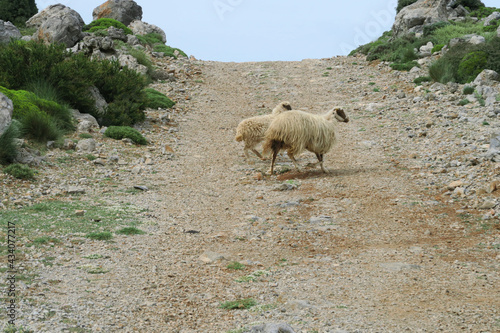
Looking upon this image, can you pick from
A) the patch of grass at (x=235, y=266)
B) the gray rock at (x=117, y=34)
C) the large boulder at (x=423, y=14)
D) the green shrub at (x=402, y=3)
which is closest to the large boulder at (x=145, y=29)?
the gray rock at (x=117, y=34)

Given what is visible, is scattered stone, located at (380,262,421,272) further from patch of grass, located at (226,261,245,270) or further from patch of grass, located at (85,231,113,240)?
patch of grass, located at (85,231,113,240)

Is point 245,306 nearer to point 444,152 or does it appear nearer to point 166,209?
point 166,209

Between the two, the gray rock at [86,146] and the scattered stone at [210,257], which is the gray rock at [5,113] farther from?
the scattered stone at [210,257]

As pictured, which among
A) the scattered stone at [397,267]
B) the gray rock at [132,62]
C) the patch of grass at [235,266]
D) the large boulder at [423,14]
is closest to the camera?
the scattered stone at [397,267]

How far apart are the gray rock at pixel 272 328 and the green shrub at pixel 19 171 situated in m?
7.51

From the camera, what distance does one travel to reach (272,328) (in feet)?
15.3

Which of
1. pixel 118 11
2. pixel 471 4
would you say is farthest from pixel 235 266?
pixel 118 11

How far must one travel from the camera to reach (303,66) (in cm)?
3070

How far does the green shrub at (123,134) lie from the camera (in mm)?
15141

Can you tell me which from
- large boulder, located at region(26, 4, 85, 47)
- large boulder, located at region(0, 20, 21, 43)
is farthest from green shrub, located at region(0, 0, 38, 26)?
large boulder, located at region(0, 20, 21, 43)

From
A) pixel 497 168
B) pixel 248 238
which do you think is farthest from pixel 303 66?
pixel 248 238

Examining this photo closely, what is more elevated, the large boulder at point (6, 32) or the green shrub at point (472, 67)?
the large boulder at point (6, 32)

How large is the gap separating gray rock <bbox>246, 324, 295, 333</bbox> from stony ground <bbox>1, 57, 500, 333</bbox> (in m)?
0.30

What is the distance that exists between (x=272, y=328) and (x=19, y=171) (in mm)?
7782
